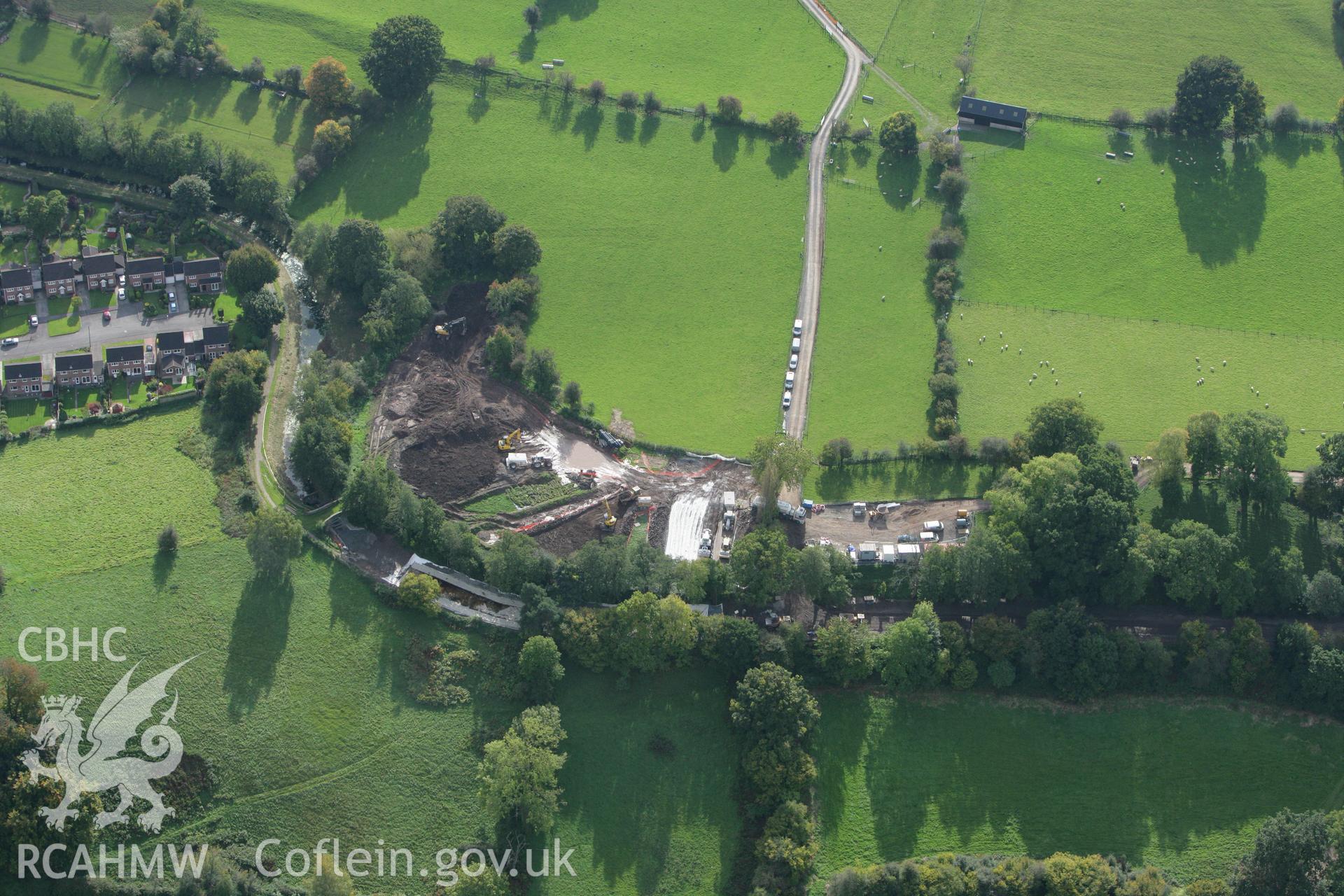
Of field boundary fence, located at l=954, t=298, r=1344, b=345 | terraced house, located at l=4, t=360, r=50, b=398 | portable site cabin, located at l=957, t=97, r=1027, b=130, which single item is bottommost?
terraced house, located at l=4, t=360, r=50, b=398

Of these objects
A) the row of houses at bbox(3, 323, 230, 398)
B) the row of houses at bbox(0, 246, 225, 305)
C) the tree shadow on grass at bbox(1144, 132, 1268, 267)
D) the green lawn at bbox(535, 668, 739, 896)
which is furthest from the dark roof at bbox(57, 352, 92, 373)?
the tree shadow on grass at bbox(1144, 132, 1268, 267)

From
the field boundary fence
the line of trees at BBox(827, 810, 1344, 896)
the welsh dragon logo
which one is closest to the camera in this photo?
the line of trees at BBox(827, 810, 1344, 896)

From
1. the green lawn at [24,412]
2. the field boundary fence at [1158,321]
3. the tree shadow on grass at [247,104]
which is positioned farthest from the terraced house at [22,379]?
the field boundary fence at [1158,321]

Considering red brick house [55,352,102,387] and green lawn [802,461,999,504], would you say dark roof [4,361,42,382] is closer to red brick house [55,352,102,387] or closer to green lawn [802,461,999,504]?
red brick house [55,352,102,387]

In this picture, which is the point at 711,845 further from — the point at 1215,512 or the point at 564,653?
the point at 1215,512

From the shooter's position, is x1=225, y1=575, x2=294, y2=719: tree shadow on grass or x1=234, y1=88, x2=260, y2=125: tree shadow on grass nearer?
x1=225, y1=575, x2=294, y2=719: tree shadow on grass

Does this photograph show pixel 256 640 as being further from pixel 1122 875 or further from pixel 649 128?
pixel 649 128

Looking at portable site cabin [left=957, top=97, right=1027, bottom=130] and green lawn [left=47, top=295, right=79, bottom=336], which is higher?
portable site cabin [left=957, top=97, right=1027, bottom=130]

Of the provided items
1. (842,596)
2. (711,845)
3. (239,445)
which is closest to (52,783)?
(239,445)
